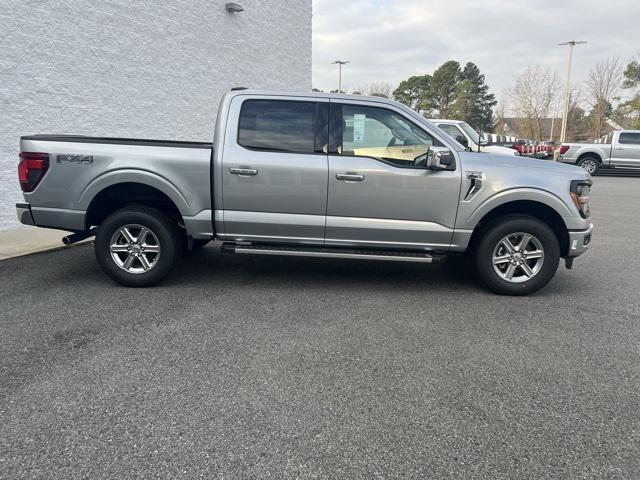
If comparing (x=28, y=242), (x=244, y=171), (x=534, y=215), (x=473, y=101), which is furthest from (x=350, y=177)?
(x=473, y=101)

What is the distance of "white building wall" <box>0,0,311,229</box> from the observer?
7.28 meters

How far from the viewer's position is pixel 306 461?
243 cm

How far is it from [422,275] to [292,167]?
7.05ft

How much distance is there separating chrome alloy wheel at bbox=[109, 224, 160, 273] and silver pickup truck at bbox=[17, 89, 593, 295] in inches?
0.5

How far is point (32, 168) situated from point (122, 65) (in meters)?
4.74

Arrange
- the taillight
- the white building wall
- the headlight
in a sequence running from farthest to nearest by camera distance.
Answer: the white building wall
the headlight
the taillight

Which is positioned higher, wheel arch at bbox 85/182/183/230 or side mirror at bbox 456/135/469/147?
side mirror at bbox 456/135/469/147

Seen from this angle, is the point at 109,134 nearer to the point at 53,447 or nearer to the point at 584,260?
the point at 53,447

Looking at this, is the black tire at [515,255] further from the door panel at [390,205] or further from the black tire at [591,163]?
the black tire at [591,163]

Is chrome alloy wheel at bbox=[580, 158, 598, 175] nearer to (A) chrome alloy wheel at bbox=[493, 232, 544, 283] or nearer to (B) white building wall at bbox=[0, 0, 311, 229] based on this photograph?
(B) white building wall at bbox=[0, 0, 311, 229]

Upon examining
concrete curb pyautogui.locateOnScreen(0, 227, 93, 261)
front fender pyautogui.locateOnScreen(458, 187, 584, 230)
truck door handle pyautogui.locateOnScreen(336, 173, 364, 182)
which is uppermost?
truck door handle pyautogui.locateOnScreen(336, 173, 364, 182)

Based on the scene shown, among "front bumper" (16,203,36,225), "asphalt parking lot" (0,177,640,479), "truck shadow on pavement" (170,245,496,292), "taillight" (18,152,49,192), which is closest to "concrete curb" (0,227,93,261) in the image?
"asphalt parking lot" (0,177,640,479)

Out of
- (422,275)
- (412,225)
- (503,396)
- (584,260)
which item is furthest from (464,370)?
(584,260)

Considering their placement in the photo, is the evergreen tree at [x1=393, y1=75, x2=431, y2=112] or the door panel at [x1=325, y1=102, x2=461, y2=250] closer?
the door panel at [x1=325, y1=102, x2=461, y2=250]
